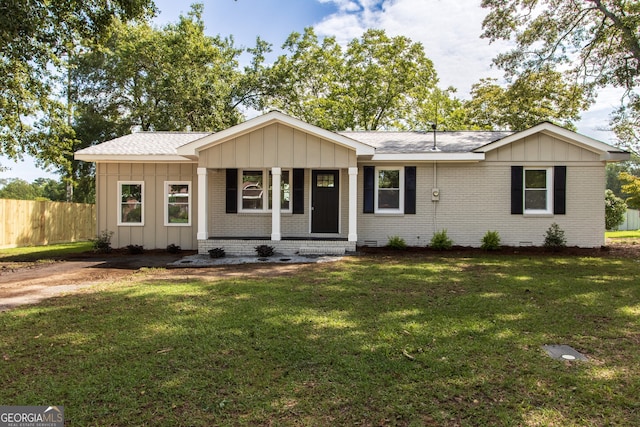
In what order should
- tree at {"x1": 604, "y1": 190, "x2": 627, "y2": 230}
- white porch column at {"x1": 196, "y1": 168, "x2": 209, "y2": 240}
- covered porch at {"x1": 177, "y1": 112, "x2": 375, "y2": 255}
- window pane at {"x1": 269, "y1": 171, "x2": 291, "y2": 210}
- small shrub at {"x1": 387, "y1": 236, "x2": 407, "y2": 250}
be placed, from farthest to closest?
tree at {"x1": 604, "y1": 190, "x2": 627, "y2": 230}, window pane at {"x1": 269, "y1": 171, "x2": 291, "y2": 210}, small shrub at {"x1": 387, "y1": 236, "x2": 407, "y2": 250}, white porch column at {"x1": 196, "y1": 168, "x2": 209, "y2": 240}, covered porch at {"x1": 177, "y1": 112, "x2": 375, "y2": 255}

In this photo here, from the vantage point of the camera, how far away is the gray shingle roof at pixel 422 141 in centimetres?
1280

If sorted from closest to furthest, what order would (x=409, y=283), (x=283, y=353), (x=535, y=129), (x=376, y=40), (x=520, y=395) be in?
(x=520, y=395)
(x=283, y=353)
(x=409, y=283)
(x=535, y=129)
(x=376, y=40)

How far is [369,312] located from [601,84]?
48.9 feet

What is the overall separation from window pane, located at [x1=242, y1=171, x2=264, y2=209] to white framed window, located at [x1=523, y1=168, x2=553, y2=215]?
859cm

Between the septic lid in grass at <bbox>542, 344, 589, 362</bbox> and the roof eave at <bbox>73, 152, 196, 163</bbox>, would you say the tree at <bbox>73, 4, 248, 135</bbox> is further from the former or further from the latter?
the septic lid in grass at <bbox>542, 344, 589, 362</bbox>

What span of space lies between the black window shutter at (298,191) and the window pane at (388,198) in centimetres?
257

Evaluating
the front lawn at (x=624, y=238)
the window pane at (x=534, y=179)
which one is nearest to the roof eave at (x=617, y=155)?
the window pane at (x=534, y=179)

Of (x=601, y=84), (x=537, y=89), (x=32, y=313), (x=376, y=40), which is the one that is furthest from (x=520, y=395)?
(x=376, y=40)

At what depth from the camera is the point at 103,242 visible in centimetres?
1281

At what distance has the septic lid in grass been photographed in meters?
3.74

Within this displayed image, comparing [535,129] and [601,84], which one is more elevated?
[601,84]

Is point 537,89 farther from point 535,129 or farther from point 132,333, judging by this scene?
point 132,333

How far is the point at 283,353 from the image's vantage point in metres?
3.84

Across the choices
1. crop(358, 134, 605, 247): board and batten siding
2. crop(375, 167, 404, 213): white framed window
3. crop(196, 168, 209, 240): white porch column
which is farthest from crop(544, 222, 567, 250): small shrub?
crop(196, 168, 209, 240): white porch column
